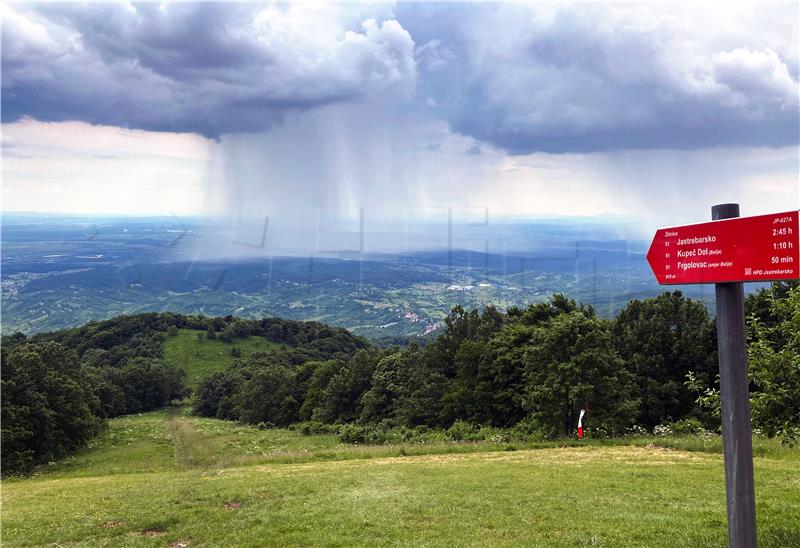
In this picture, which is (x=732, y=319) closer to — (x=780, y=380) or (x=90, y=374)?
(x=780, y=380)

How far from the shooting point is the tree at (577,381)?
41.3 metres

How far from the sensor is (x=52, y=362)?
3093 inches

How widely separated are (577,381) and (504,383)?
62.7 feet

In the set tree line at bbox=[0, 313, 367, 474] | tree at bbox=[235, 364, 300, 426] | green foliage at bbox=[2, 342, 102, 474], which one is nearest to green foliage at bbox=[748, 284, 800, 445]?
tree line at bbox=[0, 313, 367, 474]

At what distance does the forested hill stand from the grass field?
3258 mm

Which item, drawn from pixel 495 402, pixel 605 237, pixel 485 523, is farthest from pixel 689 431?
pixel 605 237

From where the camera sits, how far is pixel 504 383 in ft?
199

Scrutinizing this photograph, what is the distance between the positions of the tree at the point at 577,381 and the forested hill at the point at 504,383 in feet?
0.36

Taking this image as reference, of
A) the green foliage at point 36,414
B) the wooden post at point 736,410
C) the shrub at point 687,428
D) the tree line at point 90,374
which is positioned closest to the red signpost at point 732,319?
the wooden post at point 736,410

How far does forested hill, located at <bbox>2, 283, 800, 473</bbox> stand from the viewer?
13639 mm

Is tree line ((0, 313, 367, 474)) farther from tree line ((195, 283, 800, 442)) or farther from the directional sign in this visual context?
the directional sign

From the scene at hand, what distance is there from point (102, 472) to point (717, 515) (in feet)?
108

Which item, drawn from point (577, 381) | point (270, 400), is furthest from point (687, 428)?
point (270, 400)

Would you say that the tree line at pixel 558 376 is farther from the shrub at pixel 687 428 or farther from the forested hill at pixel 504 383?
the shrub at pixel 687 428
